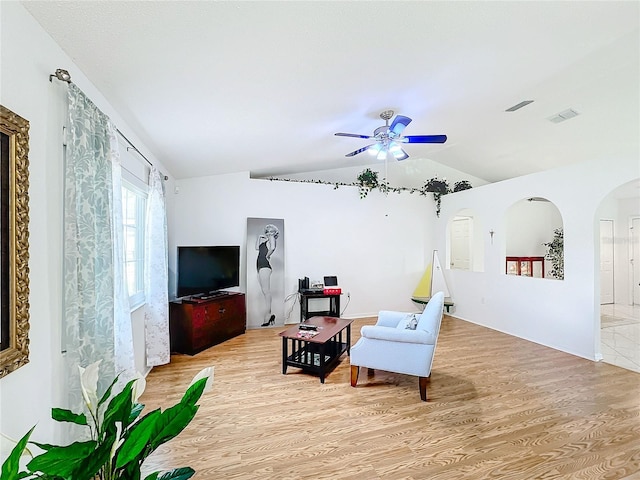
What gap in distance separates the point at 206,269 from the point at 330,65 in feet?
10.6

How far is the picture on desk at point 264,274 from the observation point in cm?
527

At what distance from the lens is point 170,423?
2.77ft

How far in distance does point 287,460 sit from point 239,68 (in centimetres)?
254

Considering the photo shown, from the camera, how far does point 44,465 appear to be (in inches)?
28.4

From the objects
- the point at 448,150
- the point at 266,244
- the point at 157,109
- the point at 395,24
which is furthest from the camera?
the point at 448,150

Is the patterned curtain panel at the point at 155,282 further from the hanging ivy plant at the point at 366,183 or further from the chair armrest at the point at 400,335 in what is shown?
the hanging ivy plant at the point at 366,183

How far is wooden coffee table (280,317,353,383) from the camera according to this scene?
3.17 metres

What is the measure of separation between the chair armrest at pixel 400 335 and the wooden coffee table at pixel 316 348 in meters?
0.46

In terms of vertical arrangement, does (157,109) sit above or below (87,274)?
above

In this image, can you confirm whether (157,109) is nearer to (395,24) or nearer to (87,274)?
(87,274)

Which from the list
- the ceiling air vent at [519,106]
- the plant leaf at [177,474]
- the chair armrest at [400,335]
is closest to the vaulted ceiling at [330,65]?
the ceiling air vent at [519,106]

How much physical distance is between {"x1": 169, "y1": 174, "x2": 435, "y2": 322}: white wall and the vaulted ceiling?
1159mm

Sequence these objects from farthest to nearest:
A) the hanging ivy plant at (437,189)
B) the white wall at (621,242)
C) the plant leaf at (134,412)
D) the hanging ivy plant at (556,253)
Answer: the white wall at (621,242), the hanging ivy plant at (556,253), the hanging ivy plant at (437,189), the plant leaf at (134,412)

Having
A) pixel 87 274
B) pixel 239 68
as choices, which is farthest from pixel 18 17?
pixel 87 274
